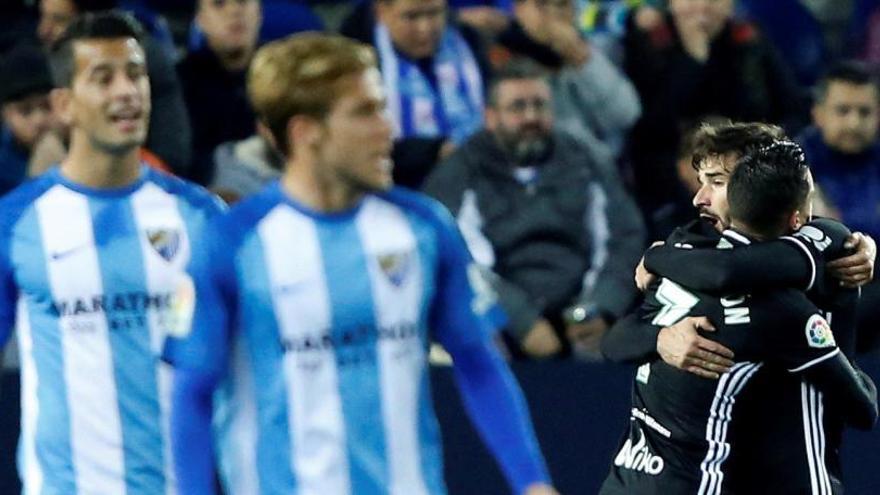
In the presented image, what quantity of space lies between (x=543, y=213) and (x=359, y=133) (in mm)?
3734

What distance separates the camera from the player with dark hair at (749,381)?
421 cm

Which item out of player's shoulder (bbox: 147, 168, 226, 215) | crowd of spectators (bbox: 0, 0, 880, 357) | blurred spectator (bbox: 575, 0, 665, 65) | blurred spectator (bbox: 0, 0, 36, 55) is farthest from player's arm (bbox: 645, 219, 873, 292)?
blurred spectator (bbox: 0, 0, 36, 55)

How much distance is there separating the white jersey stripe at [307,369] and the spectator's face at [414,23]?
13.9ft

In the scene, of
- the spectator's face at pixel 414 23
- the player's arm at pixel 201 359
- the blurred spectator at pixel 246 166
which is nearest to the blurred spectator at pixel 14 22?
the blurred spectator at pixel 246 166

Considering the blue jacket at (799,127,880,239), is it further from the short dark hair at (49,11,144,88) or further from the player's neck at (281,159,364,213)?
the player's neck at (281,159,364,213)

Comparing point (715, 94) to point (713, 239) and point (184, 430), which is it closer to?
point (713, 239)

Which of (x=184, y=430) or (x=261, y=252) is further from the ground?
(x=261, y=252)

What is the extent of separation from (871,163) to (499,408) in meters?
→ 4.38

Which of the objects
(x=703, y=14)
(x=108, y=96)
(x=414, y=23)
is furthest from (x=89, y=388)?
(x=703, y=14)

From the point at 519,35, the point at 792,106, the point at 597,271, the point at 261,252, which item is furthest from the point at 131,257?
A: the point at 792,106

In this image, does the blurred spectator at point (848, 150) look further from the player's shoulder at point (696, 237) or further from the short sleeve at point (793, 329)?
the short sleeve at point (793, 329)

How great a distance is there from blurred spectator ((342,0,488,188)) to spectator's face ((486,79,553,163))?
36 cm

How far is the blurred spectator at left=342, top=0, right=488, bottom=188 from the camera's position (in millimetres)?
8195

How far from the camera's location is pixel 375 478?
4055mm
